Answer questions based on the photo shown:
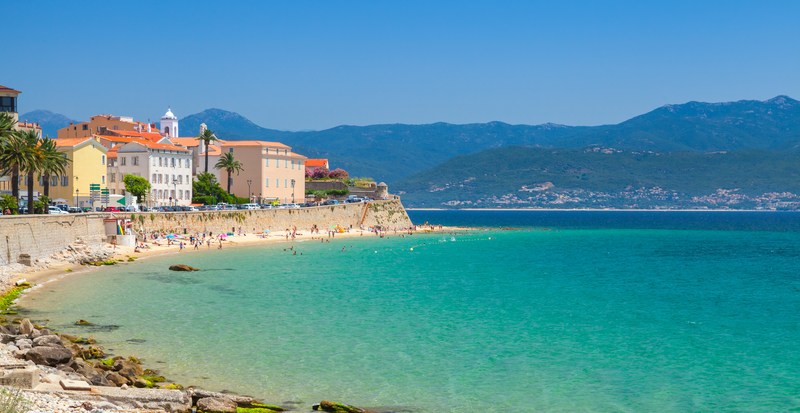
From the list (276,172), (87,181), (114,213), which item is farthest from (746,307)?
(276,172)

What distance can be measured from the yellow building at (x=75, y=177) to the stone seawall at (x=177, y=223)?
36.3 feet

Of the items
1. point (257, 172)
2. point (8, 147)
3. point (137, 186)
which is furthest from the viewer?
point (257, 172)

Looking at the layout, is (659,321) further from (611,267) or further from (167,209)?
Answer: (167,209)

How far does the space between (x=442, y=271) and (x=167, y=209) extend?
112 ft

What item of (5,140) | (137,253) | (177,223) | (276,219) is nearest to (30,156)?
(5,140)

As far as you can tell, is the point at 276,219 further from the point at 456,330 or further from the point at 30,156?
the point at 456,330

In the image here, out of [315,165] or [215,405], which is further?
[315,165]

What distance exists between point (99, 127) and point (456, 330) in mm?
92096

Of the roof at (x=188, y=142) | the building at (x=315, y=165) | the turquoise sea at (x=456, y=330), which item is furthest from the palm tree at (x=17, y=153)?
the building at (x=315, y=165)

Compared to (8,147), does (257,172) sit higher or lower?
higher

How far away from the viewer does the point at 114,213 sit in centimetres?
7169

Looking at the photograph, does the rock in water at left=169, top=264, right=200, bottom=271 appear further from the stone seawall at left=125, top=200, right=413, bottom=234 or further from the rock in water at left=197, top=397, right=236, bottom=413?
the rock in water at left=197, top=397, right=236, bottom=413

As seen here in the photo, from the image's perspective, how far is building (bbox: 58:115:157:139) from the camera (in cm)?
11331

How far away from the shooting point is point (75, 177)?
82.8 meters
